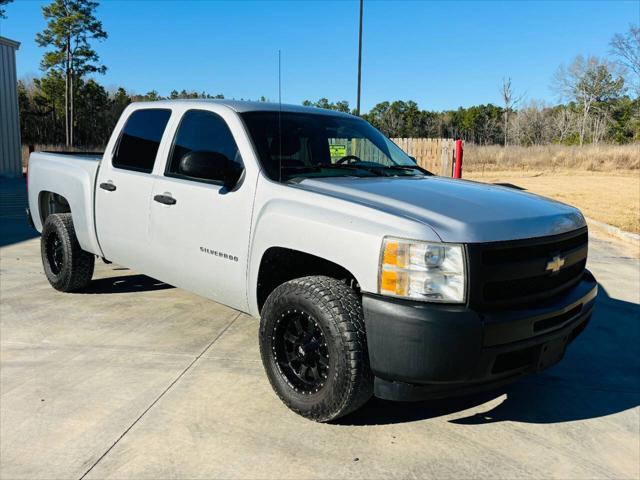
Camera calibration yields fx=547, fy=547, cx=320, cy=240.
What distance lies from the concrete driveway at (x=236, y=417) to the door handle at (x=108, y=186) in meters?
1.12

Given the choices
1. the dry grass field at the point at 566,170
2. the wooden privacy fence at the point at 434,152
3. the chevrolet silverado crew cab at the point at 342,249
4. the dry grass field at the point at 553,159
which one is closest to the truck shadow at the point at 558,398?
the chevrolet silverado crew cab at the point at 342,249

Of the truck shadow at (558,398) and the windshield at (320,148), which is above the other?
the windshield at (320,148)

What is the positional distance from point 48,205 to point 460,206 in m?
4.68

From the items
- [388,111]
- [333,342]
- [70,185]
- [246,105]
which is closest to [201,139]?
[246,105]

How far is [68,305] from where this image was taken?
512 cm

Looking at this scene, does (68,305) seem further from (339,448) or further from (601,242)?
(601,242)

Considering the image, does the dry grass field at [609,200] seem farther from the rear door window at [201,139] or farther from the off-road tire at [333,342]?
the off-road tire at [333,342]

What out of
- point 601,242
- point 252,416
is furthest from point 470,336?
point 601,242

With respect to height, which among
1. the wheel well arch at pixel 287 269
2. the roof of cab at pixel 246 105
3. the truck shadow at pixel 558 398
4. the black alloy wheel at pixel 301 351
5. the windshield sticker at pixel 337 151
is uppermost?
the roof of cab at pixel 246 105

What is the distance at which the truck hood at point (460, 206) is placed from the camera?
2.63 m

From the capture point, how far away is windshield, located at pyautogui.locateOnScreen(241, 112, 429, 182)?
11.8 ft

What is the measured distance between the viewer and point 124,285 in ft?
19.2

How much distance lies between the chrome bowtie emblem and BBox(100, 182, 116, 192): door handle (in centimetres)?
340

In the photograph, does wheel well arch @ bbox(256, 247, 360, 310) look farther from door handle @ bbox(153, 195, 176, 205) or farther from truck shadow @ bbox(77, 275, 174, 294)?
truck shadow @ bbox(77, 275, 174, 294)
